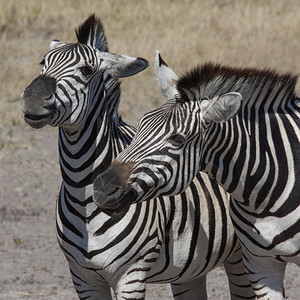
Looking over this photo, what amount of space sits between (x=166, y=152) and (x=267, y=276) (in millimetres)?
1139

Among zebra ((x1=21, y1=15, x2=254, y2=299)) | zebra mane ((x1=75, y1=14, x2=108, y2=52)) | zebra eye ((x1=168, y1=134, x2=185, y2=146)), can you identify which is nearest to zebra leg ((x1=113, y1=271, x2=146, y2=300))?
zebra ((x1=21, y1=15, x2=254, y2=299))

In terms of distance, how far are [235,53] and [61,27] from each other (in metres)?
4.92

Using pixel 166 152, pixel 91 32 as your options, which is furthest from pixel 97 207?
pixel 91 32

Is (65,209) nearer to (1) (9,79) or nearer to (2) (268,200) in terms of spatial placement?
(2) (268,200)

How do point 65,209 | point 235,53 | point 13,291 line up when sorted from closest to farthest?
1. point 65,209
2. point 13,291
3. point 235,53

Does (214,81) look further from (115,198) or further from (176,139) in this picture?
(115,198)

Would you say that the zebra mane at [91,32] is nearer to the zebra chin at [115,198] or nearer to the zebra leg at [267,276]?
the zebra chin at [115,198]

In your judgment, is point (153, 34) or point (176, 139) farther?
point (153, 34)

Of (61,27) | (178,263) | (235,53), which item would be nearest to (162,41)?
(235,53)

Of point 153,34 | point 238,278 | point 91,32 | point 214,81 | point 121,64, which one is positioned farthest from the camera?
point 153,34

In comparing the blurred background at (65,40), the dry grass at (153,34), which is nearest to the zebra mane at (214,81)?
the blurred background at (65,40)

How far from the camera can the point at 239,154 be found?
15.0 feet

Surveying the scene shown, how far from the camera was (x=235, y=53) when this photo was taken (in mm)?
16000

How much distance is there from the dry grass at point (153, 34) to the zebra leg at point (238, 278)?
7.28 metres
